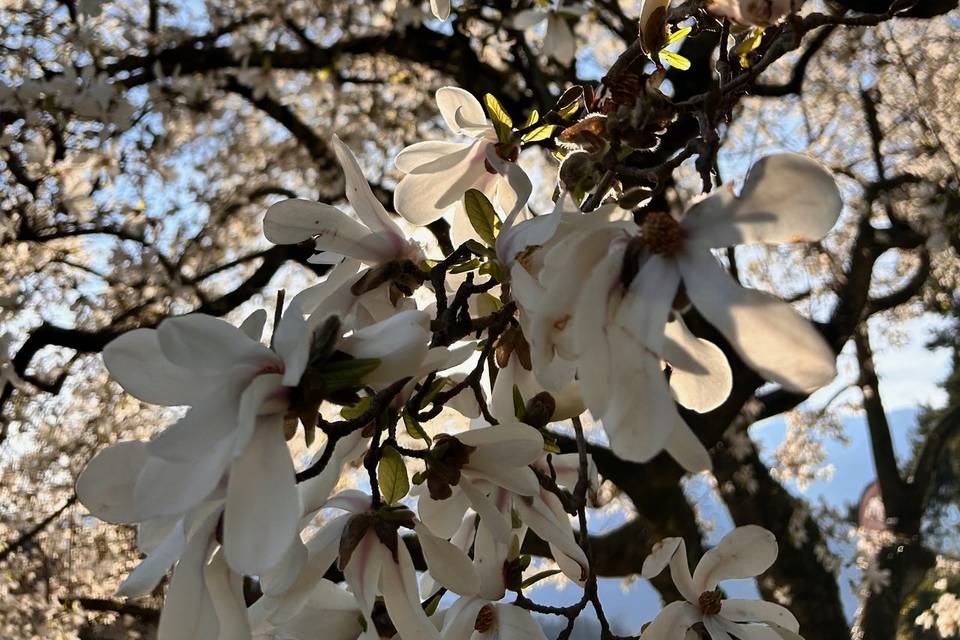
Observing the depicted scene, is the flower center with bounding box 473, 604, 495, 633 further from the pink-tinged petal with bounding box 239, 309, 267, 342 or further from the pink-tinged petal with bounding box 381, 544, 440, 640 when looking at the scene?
the pink-tinged petal with bounding box 239, 309, 267, 342

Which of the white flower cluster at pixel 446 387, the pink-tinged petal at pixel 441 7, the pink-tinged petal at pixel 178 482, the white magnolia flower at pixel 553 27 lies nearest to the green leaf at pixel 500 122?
the white flower cluster at pixel 446 387

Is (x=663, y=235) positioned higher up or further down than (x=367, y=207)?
further down

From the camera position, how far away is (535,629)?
1.28 ft

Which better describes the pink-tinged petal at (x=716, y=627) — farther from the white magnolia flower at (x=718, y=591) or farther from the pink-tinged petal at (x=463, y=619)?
the pink-tinged petal at (x=463, y=619)

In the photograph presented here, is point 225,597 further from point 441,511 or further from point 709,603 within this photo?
point 709,603

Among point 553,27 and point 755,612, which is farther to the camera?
point 553,27

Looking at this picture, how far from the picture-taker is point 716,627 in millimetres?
413

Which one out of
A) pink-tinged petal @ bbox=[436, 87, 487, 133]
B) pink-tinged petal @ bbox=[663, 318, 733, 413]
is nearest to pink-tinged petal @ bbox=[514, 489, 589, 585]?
pink-tinged petal @ bbox=[663, 318, 733, 413]

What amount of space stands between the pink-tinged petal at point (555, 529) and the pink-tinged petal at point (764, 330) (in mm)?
151

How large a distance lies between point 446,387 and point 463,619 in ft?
0.41

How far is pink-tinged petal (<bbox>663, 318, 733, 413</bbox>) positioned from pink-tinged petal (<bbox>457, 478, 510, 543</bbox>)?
0.33 feet

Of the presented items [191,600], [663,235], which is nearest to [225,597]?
[191,600]

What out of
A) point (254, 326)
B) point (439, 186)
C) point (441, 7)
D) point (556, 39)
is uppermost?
point (556, 39)

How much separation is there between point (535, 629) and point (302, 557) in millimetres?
145
